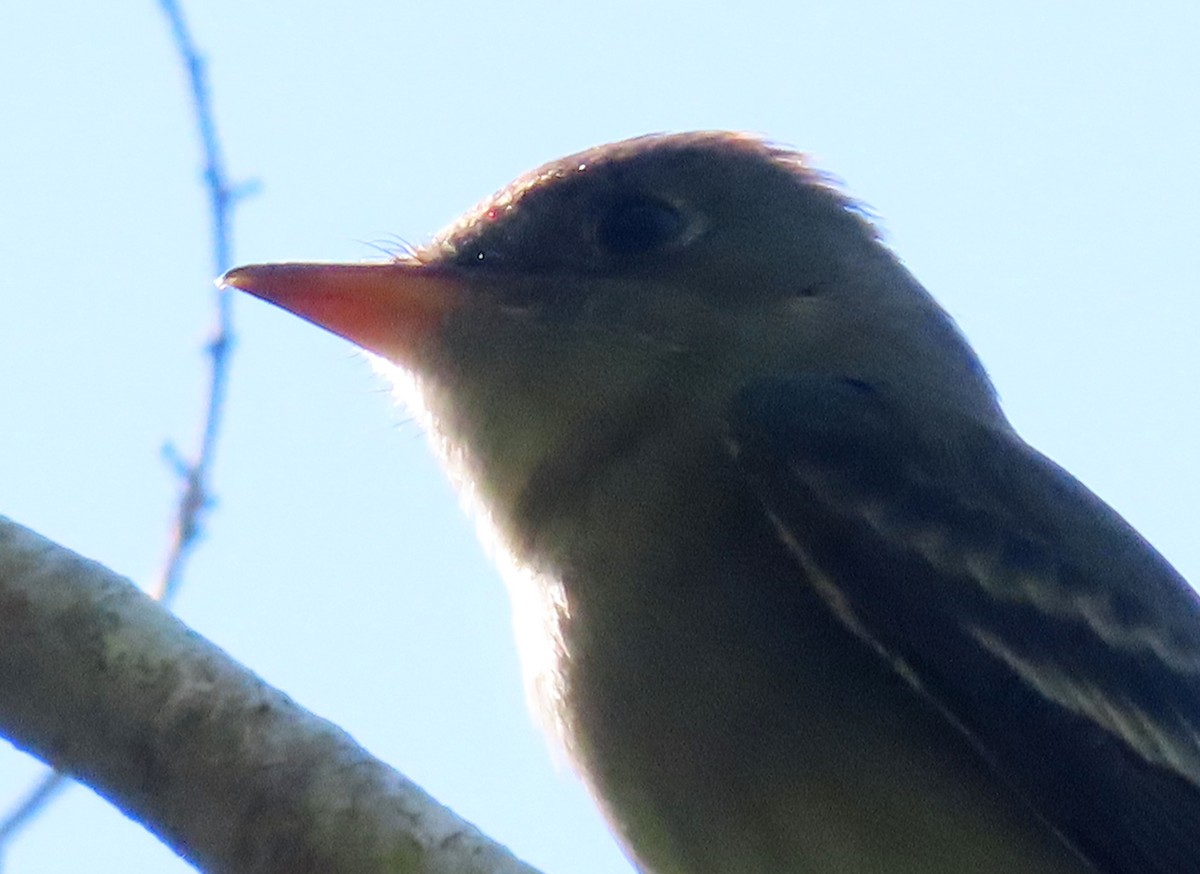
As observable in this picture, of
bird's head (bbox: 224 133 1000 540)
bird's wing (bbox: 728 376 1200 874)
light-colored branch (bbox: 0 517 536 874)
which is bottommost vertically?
bird's wing (bbox: 728 376 1200 874)

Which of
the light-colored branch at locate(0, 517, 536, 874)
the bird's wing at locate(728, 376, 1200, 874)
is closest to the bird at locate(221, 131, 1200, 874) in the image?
the bird's wing at locate(728, 376, 1200, 874)

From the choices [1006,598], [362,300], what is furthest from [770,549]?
[362,300]

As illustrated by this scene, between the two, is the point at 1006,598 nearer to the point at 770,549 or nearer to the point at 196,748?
the point at 770,549

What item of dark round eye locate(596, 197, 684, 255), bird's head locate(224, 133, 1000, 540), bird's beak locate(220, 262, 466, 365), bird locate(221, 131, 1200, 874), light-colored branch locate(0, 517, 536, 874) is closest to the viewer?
light-colored branch locate(0, 517, 536, 874)

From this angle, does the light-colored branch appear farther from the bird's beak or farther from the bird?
the bird's beak

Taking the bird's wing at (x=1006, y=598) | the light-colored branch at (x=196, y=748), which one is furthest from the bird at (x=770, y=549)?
A: the light-colored branch at (x=196, y=748)

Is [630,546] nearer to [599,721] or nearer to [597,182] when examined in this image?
[599,721]

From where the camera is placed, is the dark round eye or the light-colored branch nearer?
the light-colored branch
